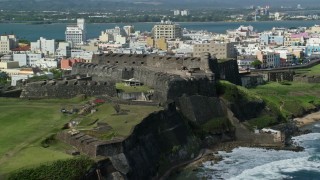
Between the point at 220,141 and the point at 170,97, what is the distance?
11.5 ft

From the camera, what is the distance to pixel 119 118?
31.4m

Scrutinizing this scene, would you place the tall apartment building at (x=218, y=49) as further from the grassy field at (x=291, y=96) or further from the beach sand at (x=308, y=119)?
the beach sand at (x=308, y=119)

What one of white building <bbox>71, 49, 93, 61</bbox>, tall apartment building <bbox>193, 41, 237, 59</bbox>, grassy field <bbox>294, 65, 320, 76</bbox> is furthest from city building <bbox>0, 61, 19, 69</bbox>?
grassy field <bbox>294, 65, 320, 76</bbox>

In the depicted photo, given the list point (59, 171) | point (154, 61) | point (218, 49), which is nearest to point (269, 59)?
point (218, 49)

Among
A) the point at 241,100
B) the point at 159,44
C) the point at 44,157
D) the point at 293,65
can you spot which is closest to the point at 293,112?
the point at 241,100

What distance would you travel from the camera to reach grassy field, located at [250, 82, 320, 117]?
49.0m

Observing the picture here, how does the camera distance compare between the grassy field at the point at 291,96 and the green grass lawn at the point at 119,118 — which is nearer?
the green grass lawn at the point at 119,118

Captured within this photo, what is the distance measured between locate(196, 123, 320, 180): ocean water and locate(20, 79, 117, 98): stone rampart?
23.1 feet

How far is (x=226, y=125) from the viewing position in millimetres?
39250

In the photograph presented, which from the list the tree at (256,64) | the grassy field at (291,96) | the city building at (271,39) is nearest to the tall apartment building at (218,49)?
the tree at (256,64)

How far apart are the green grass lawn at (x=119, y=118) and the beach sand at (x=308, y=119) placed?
15.0 m

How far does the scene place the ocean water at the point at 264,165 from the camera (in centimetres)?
3169

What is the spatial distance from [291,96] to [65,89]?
70.1 feet

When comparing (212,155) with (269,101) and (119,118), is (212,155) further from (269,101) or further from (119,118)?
(269,101)
